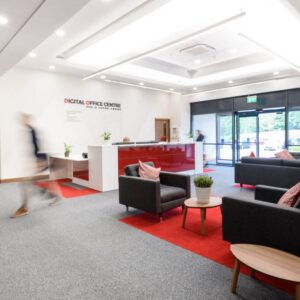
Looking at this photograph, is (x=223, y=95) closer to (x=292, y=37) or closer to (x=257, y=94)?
(x=257, y=94)

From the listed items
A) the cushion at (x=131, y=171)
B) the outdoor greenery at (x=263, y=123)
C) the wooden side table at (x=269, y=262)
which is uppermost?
the outdoor greenery at (x=263, y=123)

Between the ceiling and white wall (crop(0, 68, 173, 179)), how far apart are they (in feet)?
1.48

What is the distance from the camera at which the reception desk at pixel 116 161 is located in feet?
20.5

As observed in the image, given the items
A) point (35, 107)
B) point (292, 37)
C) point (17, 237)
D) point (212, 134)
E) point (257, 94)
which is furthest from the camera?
point (212, 134)

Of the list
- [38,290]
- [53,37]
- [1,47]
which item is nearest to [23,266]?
[38,290]

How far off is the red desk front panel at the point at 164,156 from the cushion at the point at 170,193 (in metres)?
2.47

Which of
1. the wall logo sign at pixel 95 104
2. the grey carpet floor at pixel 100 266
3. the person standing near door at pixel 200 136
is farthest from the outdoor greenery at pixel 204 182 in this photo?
the person standing near door at pixel 200 136

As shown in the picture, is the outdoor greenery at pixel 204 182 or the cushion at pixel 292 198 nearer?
the cushion at pixel 292 198

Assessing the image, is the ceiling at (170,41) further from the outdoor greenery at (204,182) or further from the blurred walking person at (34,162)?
the outdoor greenery at (204,182)

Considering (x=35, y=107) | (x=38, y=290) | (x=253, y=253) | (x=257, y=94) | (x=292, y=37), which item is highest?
(x=292, y=37)

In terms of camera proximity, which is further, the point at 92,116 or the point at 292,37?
the point at 92,116

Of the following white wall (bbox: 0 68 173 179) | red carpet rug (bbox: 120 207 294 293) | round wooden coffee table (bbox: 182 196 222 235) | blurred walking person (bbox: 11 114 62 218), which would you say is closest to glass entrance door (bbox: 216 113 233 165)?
white wall (bbox: 0 68 173 179)

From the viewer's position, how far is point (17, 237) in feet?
11.4

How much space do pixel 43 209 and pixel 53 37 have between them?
142 inches
